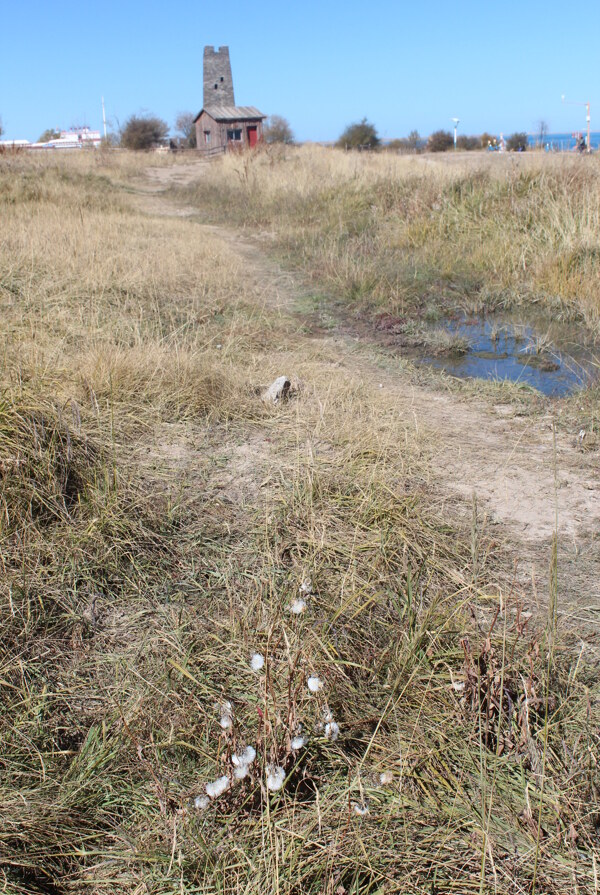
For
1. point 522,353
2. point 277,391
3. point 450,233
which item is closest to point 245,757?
point 277,391

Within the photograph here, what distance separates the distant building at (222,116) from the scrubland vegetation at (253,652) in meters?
29.2

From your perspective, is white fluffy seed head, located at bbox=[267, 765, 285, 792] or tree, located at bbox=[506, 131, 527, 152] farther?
tree, located at bbox=[506, 131, 527, 152]

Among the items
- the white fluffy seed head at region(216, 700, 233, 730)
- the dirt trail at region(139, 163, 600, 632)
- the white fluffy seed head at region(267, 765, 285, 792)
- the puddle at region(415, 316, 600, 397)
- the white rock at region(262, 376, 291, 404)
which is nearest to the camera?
the white fluffy seed head at region(267, 765, 285, 792)

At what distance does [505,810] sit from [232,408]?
284 centimetres

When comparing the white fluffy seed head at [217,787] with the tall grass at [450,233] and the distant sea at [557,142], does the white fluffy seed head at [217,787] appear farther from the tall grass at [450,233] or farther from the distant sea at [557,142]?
the distant sea at [557,142]

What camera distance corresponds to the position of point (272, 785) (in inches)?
62.1

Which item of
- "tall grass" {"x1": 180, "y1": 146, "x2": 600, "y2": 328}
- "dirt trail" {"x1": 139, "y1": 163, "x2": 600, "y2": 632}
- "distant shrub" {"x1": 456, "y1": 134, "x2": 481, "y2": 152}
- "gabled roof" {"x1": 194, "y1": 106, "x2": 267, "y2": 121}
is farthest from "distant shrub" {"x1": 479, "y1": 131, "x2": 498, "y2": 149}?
"dirt trail" {"x1": 139, "y1": 163, "x2": 600, "y2": 632}

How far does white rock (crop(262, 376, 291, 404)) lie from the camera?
4270 mm

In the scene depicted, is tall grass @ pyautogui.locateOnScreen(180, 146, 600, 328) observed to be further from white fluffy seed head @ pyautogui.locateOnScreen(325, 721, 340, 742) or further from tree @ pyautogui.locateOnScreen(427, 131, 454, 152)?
tree @ pyautogui.locateOnScreen(427, 131, 454, 152)

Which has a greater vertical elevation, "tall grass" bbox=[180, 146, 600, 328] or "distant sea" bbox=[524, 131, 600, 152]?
"distant sea" bbox=[524, 131, 600, 152]

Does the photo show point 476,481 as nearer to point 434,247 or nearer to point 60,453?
point 60,453

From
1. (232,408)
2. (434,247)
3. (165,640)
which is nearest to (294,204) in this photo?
(434,247)

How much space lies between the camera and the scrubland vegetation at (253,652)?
167 cm

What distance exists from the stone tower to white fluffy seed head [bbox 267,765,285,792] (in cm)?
3933
